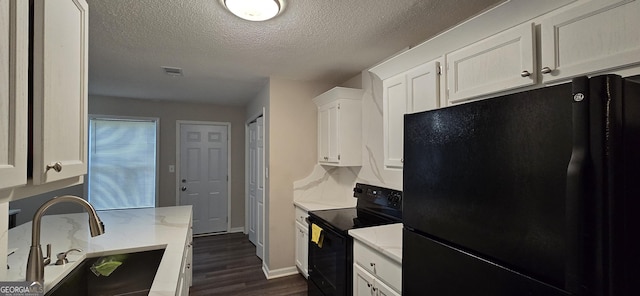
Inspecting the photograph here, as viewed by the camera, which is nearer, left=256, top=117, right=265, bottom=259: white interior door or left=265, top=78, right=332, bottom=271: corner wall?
left=265, top=78, right=332, bottom=271: corner wall

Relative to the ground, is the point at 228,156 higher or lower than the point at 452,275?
higher

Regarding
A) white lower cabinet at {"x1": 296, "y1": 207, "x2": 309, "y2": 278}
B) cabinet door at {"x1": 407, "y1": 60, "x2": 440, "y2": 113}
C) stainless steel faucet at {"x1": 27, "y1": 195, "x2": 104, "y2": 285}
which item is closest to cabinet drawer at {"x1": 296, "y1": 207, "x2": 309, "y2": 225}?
white lower cabinet at {"x1": 296, "y1": 207, "x2": 309, "y2": 278}

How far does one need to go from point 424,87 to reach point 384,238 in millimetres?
972

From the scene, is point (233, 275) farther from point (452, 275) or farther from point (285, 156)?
point (452, 275)

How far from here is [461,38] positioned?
144 cm

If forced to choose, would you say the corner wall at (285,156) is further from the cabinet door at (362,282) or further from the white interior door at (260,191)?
the cabinet door at (362,282)

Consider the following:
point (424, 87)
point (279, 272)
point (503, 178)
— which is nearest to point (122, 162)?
point (279, 272)

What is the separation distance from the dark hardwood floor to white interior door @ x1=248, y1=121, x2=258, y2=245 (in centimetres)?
27

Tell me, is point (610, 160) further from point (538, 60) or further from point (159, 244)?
point (159, 244)

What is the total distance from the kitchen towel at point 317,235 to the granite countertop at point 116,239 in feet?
3.27

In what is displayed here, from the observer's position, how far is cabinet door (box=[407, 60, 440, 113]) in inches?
64.0

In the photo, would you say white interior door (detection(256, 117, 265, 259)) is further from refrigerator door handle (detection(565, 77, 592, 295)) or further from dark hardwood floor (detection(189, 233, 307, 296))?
refrigerator door handle (detection(565, 77, 592, 295))

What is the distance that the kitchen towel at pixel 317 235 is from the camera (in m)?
2.29

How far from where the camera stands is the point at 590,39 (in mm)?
950
